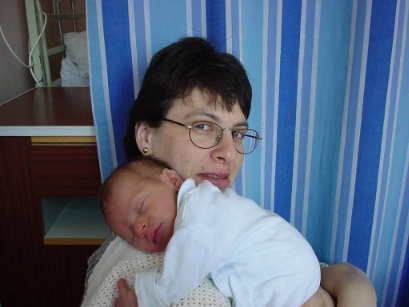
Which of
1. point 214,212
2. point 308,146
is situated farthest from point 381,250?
point 214,212

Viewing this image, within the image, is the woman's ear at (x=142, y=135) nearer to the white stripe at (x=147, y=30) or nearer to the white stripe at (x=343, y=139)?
the white stripe at (x=147, y=30)

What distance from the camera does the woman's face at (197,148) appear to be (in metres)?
0.98

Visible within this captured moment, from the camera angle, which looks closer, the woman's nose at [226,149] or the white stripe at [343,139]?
the woman's nose at [226,149]

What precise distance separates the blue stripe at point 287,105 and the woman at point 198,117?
0.27 meters

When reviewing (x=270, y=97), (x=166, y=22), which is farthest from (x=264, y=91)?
(x=166, y=22)

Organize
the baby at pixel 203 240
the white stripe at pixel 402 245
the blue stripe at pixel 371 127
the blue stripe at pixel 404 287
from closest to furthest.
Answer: the baby at pixel 203 240
the blue stripe at pixel 371 127
the white stripe at pixel 402 245
the blue stripe at pixel 404 287

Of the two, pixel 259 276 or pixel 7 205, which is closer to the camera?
pixel 259 276

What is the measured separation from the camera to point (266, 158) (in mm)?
1386

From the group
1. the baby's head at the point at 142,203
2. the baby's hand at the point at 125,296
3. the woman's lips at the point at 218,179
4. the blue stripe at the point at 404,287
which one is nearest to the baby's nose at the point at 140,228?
the baby's head at the point at 142,203

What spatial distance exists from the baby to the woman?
0.08 m

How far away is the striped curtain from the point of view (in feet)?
3.91

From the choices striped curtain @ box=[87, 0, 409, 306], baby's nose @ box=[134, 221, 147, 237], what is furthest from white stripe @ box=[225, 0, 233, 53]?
baby's nose @ box=[134, 221, 147, 237]

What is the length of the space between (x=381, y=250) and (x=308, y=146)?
0.46 metres

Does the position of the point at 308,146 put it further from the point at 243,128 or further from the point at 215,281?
the point at 215,281
